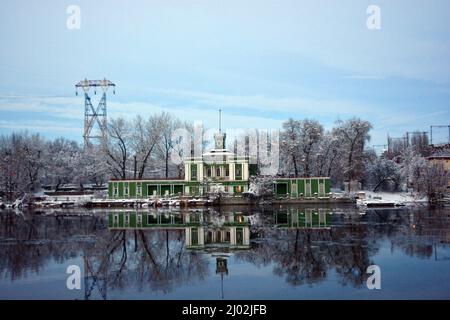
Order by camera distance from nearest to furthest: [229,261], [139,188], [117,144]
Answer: [229,261] → [139,188] → [117,144]

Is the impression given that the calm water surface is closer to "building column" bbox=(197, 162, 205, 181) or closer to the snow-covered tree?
"building column" bbox=(197, 162, 205, 181)

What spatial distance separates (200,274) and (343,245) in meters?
6.71

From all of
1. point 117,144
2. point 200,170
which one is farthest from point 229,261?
point 117,144

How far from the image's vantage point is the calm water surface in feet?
36.7

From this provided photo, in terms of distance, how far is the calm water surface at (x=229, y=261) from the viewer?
11.2m

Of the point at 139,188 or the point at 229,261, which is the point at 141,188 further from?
the point at 229,261

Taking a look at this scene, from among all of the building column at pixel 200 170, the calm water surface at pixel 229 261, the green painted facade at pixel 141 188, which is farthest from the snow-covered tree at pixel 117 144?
the calm water surface at pixel 229 261

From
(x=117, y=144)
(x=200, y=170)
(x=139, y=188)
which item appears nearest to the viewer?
(x=200, y=170)

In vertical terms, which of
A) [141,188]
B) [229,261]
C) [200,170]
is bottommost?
[229,261]

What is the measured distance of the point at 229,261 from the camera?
49.0 feet

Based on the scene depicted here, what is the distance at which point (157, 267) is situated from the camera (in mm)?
14117

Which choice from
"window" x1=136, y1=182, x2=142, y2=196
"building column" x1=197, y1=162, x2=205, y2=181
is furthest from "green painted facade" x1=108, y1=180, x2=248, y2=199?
"building column" x1=197, y1=162, x2=205, y2=181
